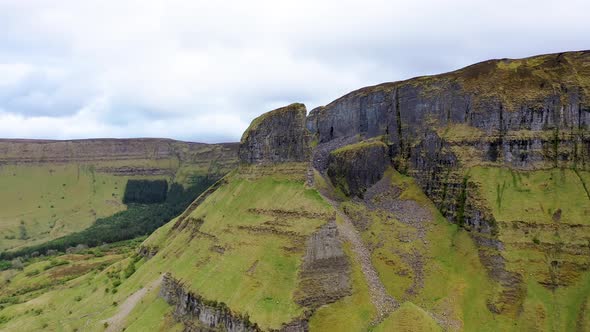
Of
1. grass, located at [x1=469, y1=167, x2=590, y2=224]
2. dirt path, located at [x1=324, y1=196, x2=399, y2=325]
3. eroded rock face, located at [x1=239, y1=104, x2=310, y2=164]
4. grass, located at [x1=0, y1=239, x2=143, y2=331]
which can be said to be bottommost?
grass, located at [x1=0, y1=239, x2=143, y2=331]

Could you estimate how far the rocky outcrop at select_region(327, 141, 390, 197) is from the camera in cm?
7094

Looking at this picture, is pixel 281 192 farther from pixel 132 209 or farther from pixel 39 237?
pixel 132 209

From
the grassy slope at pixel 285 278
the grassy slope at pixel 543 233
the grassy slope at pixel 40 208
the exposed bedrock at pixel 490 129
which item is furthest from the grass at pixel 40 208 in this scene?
the grassy slope at pixel 543 233

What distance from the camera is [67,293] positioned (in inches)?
3263

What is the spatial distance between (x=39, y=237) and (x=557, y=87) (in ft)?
550

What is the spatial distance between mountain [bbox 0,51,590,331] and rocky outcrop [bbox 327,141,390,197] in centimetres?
24

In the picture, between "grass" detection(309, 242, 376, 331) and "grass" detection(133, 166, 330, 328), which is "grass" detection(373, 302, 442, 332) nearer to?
"grass" detection(309, 242, 376, 331)

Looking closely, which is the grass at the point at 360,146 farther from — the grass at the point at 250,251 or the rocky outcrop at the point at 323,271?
the rocky outcrop at the point at 323,271

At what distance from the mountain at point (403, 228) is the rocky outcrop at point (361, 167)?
0.78 ft

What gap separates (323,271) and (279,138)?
2478 centimetres

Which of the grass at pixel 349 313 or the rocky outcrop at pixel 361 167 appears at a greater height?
the rocky outcrop at pixel 361 167

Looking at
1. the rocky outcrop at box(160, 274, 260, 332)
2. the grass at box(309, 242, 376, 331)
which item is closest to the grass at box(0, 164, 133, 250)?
the rocky outcrop at box(160, 274, 260, 332)

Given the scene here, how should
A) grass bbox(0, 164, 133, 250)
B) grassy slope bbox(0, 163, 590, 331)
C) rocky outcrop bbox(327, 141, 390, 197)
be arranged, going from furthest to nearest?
grass bbox(0, 164, 133, 250)
rocky outcrop bbox(327, 141, 390, 197)
grassy slope bbox(0, 163, 590, 331)

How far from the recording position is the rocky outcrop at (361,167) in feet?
233
